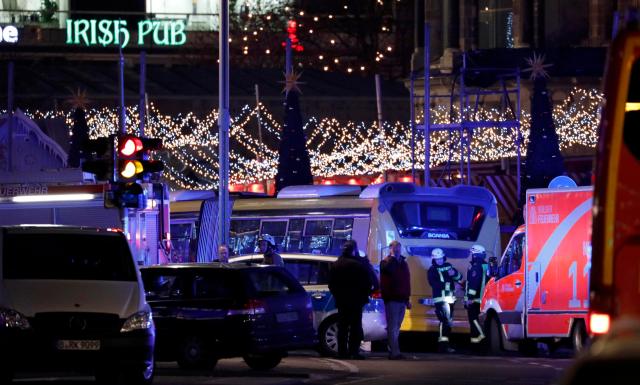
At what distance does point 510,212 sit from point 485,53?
27.8 ft

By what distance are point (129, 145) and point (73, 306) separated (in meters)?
5.24

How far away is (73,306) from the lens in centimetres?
1691

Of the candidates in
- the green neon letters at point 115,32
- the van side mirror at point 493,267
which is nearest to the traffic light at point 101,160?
the van side mirror at point 493,267

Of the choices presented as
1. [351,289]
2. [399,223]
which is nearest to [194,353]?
[351,289]

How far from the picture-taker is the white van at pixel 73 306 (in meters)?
16.6

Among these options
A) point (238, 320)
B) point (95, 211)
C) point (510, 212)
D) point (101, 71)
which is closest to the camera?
point (238, 320)

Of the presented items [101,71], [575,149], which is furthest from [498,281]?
[101,71]

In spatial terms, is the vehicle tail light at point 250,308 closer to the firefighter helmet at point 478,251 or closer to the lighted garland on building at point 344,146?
the firefighter helmet at point 478,251

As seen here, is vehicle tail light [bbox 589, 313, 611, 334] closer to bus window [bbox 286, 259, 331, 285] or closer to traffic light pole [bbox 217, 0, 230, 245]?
bus window [bbox 286, 259, 331, 285]

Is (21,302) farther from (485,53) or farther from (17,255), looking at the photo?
(485,53)

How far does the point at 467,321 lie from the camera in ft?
92.0

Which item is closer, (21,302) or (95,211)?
(21,302)

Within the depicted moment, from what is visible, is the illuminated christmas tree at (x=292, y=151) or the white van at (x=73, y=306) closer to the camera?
the white van at (x=73, y=306)

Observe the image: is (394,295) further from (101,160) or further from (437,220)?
(437,220)
